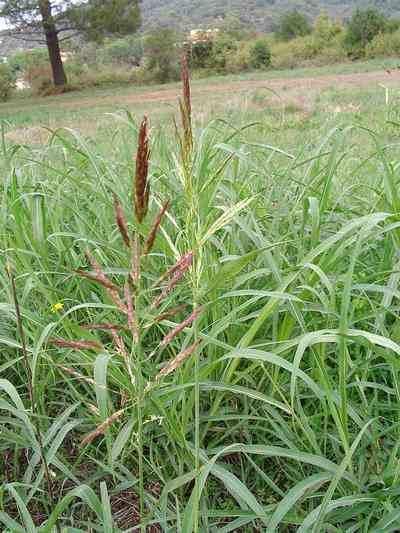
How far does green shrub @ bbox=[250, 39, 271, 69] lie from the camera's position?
2502 centimetres

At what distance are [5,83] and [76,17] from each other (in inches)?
177

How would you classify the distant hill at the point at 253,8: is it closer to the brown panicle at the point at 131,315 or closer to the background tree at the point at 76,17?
the background tree at the point at 76,17

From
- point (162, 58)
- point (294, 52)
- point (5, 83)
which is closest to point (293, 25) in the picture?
point (294, 52)

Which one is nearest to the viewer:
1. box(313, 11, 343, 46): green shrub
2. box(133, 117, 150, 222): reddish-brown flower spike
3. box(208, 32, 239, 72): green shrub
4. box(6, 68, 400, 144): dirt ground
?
box(133, 117, 150, 222): reddish-brown flower spike

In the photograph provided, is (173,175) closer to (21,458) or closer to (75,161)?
(75,161)

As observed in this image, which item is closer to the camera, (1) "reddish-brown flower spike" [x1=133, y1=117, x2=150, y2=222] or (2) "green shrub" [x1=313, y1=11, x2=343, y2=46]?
(1) "reddish-brown flower spike" [x1=133, y1=117, x2=150, y2=222]

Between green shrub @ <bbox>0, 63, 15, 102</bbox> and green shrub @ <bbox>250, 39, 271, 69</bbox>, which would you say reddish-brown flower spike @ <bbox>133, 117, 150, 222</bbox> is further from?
green shrub @ <bbox>250, 39, 271, 69</bbox>

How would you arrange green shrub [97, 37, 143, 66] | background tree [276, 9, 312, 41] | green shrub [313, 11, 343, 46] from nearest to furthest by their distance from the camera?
green shrub [313, 11, 343, 46] → green shrub [97, 37, 143, 66] → background tree [276, 9, 312, 41]

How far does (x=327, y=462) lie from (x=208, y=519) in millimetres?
244

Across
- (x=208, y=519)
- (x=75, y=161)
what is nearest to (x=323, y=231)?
(x=208, y=519)

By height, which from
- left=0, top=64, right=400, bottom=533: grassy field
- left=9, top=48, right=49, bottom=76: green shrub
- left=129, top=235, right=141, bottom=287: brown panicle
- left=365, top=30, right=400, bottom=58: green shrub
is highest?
left=9, top=48, right=49, bottom=76: green shrub

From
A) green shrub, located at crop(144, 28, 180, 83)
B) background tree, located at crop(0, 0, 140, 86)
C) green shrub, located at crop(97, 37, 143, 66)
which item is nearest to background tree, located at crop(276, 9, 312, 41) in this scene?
green shrub, located at crop(97, 37, 143, 66)

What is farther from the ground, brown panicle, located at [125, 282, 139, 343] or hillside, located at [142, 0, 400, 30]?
hillside, located at [142, 0, 400, 30]

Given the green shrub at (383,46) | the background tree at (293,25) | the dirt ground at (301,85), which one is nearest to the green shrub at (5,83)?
the dirt ground at (301,85)
